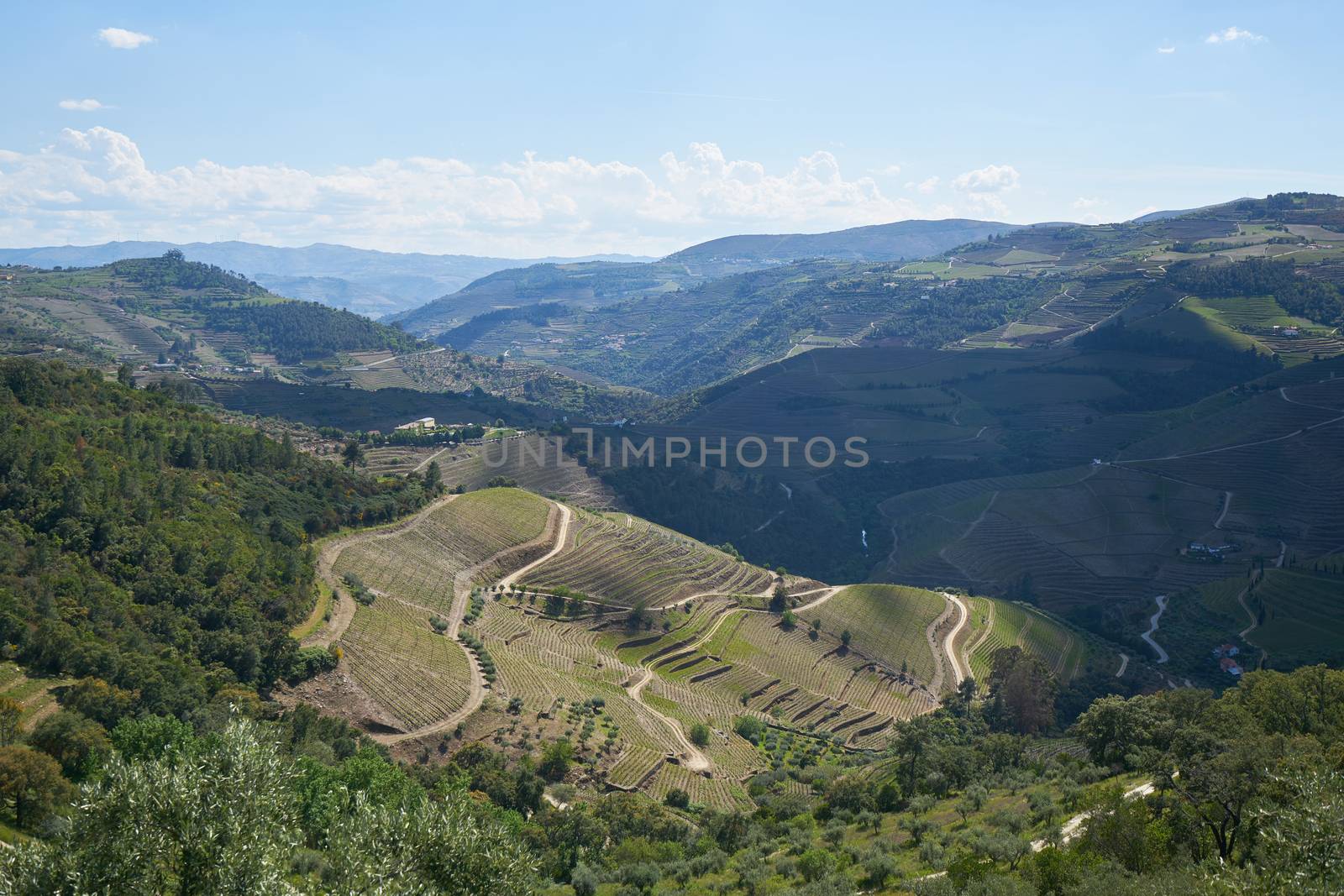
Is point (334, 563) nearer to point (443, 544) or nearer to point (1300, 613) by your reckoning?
point (443, 544)

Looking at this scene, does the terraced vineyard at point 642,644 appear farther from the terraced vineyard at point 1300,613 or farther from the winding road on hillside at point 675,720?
the terraced vineyard at point 1300,613

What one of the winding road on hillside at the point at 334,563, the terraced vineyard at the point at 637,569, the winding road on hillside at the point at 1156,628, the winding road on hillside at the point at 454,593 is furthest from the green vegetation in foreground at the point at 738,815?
the winding road on hillside at the point at 1156,628

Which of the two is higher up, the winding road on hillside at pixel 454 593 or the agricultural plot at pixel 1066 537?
the winding road on hillside at pixel 454 593

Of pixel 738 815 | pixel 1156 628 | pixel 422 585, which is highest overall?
pixel 422 585

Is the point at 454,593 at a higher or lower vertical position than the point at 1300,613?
higher

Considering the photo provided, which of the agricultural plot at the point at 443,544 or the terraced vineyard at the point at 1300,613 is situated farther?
the terraced vineyard at the point at 1300,613

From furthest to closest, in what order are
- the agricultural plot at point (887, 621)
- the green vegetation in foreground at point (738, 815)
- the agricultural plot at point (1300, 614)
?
the agricultural plot at point (1300, 614), the agricultural plot at point (887, 621), the green vegetation in foreground at point (738, 815)

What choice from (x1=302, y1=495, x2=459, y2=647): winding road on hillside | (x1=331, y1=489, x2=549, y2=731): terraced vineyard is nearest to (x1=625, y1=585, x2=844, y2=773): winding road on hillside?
(x1=331, y1=489, x2=549, y2=731): terraced vineyard

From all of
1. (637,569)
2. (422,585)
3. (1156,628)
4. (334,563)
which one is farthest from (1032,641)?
(334,563)
